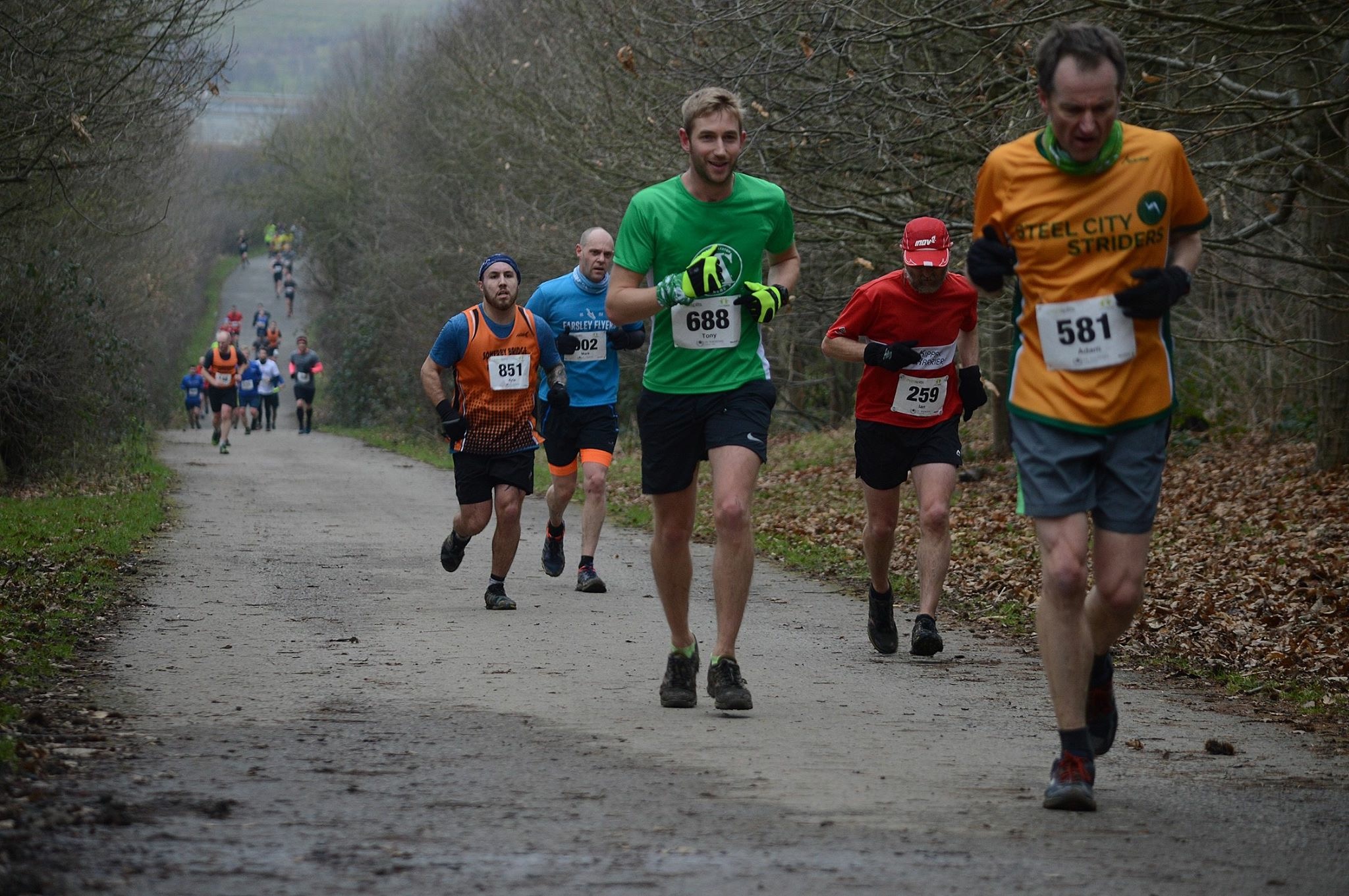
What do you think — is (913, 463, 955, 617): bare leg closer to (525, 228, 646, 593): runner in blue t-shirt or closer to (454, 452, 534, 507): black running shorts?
(454, 452, 534, 507): black running shorts

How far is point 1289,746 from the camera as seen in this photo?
6117mm

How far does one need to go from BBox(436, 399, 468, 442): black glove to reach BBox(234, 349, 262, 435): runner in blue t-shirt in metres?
26.5

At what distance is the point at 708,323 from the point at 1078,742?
2.19 m

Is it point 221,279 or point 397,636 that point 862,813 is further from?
point 221,279

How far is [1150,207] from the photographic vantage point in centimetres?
479

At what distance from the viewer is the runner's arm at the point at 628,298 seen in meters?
6.15

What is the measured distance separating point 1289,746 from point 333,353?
45138 millimetres

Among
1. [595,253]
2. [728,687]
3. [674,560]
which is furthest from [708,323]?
[595,253]

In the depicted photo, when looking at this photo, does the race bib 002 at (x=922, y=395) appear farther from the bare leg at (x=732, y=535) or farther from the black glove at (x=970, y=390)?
the bare leg at (x=732, y=535)

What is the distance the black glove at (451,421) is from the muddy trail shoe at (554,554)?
1.35m

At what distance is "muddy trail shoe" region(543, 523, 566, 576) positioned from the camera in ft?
36.3

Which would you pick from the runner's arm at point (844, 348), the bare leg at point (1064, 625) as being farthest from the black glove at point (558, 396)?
the bare leg at point (1064, 625)

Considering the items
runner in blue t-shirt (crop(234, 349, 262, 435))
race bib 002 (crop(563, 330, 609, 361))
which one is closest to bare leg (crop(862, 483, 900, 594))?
race bib 002 (crop(563, 330, 609, 361))

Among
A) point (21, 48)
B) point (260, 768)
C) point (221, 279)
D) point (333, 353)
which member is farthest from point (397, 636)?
point (221, 279)
